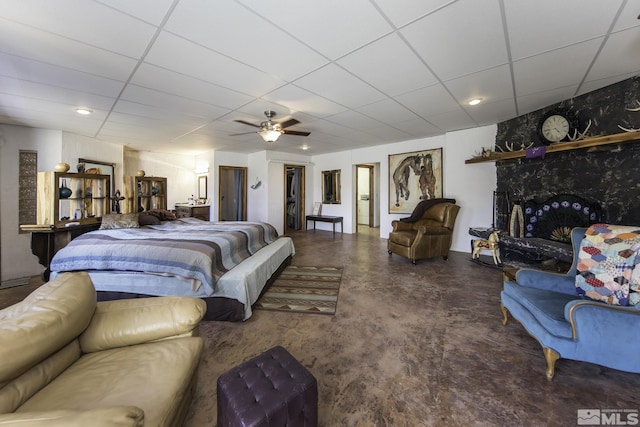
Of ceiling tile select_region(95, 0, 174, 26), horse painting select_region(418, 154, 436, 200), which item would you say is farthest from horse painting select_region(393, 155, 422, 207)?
ceiling tile select_region(95, 0, 174, 26)

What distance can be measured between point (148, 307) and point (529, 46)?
3.52 m

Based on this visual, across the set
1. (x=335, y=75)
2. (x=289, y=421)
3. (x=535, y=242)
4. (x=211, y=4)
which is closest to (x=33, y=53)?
(x=211, y=4)

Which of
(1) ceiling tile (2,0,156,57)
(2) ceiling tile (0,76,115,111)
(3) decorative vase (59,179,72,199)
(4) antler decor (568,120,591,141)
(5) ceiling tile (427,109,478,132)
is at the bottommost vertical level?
(3) decorative vase (59,179,72,199)

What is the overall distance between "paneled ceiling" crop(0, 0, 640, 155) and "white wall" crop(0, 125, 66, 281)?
0.25m

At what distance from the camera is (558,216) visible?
346 cm

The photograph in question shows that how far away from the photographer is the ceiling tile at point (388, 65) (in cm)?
211

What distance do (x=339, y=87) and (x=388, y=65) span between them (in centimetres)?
64

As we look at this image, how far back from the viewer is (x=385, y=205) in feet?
21.1

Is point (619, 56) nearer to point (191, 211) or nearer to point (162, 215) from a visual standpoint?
point (162, 215)

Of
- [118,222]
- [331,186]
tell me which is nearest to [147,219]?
[118,222]

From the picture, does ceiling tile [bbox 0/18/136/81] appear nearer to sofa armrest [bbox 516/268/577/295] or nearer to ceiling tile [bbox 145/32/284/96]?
ceiling tile [bbox 145/32/284/96]

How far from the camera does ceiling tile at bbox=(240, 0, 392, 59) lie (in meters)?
1.62

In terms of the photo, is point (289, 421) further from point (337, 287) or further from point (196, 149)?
point (196, 149)

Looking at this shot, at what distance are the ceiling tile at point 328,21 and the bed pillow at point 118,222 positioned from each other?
3.39 m
